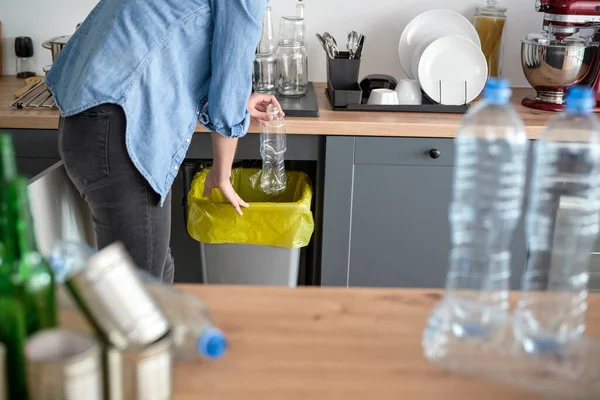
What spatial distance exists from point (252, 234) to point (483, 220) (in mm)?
1259

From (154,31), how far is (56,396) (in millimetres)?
985

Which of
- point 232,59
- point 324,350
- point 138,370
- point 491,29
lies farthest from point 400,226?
point 138,370

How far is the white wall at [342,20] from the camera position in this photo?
8.84 ft

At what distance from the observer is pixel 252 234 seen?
2.29m

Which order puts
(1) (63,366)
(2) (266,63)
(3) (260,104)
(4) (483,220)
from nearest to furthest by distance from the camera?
(1) (63,366)
(4) (483,220)
(3) (260,104)
(2) (266,63)

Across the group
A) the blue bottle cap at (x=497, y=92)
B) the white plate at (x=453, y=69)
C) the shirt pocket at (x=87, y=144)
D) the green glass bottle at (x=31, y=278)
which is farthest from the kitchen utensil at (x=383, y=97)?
the green glass bottle at (x=31, y=278)

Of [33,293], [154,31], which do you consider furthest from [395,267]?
[33,293]

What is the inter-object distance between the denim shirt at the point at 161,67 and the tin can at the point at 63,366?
0.89m

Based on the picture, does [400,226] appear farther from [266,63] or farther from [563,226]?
[563,226]

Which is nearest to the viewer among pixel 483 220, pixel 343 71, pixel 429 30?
pixel 483 220

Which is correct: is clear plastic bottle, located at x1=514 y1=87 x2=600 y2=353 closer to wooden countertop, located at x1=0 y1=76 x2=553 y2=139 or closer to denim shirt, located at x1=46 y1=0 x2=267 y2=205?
denim shirt, located at x1=46 y1=0 x2=267 y2=205

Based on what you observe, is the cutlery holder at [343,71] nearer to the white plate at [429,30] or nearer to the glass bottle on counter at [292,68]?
the glass bottle on counter at [292,68]

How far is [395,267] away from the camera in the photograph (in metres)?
2.40

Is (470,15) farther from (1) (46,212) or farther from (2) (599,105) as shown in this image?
(1) (46,212)
